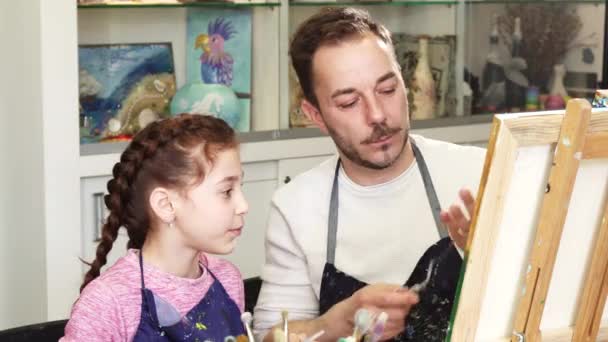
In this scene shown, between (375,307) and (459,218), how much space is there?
187 mm

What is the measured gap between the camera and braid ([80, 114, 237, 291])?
71.0 inches

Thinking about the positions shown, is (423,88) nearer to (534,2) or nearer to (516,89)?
(516,89)

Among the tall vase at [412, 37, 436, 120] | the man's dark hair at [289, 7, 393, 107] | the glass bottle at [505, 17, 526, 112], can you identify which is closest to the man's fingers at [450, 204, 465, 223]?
the man's dark hair at [289, 7, 393, 107]

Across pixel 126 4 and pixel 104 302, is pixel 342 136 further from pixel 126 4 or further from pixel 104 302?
pixel 126 4

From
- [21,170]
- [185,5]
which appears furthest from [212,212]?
[185,5]

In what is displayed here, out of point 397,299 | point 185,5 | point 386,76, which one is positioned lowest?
point 397,299

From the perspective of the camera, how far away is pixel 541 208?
4.55ft

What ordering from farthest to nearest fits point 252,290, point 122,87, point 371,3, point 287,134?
point 371,3, point 287,134, point 122,87, point 252,290

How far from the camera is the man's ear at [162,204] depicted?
180 cm

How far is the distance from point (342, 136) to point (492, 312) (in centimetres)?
64

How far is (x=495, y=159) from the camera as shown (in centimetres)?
129

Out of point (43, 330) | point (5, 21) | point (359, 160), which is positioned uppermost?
point (5, 21)

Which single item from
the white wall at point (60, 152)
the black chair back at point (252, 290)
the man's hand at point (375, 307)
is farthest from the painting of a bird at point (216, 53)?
the man's hand at point (375, 307)

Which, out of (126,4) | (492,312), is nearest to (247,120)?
(126,4)
